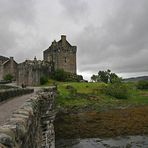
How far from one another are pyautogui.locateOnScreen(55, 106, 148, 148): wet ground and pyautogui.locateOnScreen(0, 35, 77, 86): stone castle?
571 inches

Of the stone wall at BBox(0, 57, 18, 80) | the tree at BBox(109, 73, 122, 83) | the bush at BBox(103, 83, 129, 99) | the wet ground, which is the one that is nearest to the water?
the wet ground

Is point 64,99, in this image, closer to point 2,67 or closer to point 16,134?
point 2,67

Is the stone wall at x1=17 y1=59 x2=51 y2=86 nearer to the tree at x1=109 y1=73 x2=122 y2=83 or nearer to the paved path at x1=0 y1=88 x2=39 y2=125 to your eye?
the tree at x1=109 y1=73 x2=122 y2=83

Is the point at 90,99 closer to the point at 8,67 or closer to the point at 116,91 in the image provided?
the point at 116,91

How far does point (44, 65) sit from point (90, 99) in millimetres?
13362

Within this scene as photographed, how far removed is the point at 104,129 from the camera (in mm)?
44312

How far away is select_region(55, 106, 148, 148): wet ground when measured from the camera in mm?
36000

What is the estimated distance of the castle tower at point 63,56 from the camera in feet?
260

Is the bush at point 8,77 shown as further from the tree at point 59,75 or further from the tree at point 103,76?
the tree at point 103,76

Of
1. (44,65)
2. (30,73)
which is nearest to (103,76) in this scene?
(44,65)

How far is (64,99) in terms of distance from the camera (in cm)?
6238

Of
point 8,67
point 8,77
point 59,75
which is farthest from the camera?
point 8,67

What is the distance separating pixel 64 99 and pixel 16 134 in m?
58.8

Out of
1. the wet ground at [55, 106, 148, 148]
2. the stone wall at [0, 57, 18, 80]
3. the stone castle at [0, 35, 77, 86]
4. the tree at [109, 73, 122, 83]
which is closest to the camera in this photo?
the wet ground at [55, 106, 148, 148]
